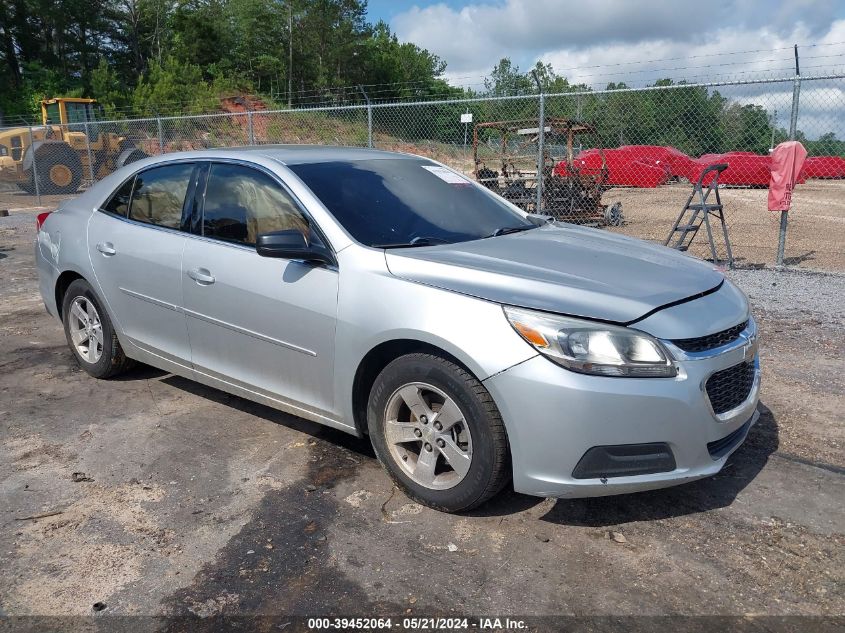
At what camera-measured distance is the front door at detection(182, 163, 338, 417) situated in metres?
3.38

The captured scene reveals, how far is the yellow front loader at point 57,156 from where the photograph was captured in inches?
797

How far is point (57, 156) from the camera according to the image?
67.4ft

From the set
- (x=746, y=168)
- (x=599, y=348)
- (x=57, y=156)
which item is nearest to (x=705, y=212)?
(x=599, y=348)

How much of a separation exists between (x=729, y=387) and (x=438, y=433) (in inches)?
49.5

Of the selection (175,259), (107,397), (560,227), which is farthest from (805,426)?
(107,397)

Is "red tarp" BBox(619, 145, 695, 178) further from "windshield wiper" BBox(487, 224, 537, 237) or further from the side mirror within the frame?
the side mirror

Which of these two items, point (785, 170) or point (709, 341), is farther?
point (785, 170)

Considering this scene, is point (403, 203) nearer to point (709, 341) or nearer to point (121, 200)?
point (709, 341)

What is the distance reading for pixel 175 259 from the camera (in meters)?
4.00

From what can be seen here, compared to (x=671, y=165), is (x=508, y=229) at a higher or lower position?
higher

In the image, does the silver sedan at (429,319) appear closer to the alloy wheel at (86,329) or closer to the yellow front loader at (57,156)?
the alloy wheel at (86,329)

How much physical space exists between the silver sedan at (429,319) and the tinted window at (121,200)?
1.0 inches

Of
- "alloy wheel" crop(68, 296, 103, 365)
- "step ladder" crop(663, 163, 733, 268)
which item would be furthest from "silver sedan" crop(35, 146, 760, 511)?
"step ladder" crop(663, 163, 733, 268)

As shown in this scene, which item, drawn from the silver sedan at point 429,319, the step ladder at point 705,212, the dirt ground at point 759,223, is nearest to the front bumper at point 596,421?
the silver sedan at point 429,319
